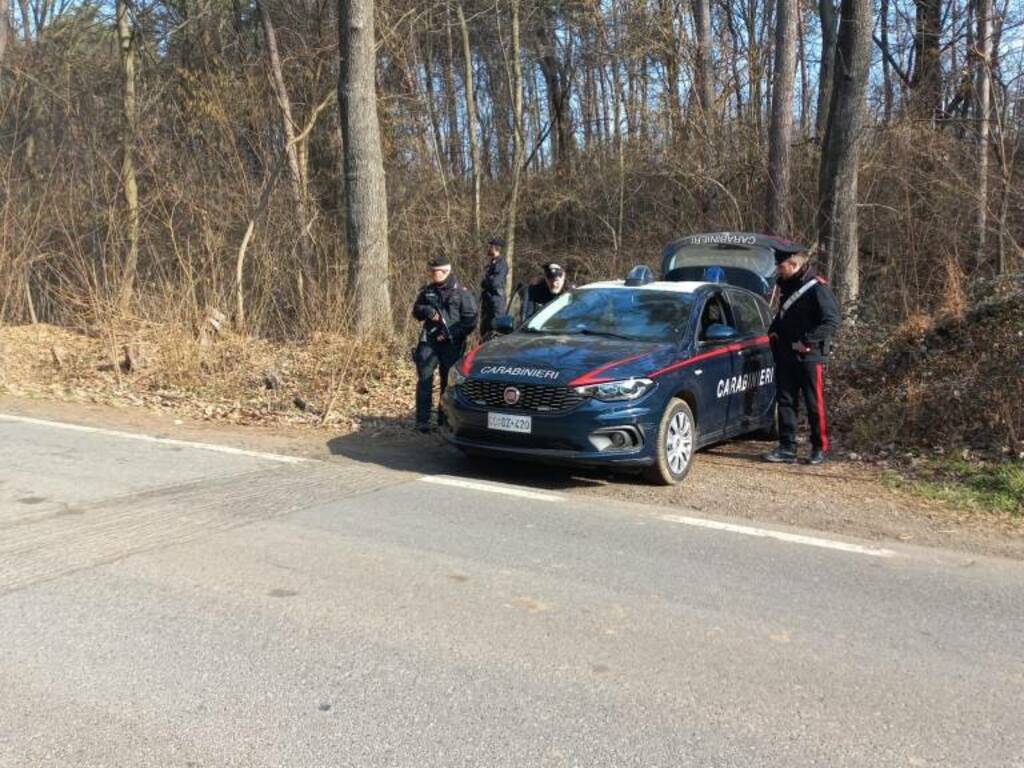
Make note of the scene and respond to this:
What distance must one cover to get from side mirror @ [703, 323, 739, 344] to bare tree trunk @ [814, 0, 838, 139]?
13.0 m

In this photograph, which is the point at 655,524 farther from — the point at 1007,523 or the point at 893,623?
the point at 1007,523

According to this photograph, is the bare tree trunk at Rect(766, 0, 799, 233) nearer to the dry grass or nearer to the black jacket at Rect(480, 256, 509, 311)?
the black jacket at Rect(480, 256, 509, 311)

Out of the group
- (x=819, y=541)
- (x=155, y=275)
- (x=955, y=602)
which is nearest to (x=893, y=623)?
(x=955, y=602)

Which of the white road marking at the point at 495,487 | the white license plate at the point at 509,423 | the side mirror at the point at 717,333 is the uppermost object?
the side mirror at the point at 717,333

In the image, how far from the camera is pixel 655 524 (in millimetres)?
6176

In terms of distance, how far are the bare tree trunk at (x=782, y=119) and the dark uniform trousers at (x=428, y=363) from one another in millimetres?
8628

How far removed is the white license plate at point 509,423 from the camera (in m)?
7.07

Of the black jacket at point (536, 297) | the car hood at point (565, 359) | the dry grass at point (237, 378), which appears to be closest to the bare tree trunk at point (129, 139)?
the dry grass at point (237, 378)

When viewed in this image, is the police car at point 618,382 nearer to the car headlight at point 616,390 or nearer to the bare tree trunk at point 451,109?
the car headlight at point 616,390

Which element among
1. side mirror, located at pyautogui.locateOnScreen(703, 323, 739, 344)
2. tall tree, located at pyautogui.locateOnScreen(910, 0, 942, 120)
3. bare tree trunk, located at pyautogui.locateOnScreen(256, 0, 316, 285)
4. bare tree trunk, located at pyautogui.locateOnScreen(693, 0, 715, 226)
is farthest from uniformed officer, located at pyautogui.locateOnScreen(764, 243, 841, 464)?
bare tree trunk, located at pyautogui.locateOnScreen(693, 0, 715, 226)

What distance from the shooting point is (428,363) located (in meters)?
9.61

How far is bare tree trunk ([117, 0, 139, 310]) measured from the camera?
17.1 meters

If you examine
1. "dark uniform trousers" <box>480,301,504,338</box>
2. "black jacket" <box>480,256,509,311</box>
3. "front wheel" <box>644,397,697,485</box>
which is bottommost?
"front wheel" <box>644,397,697,485</box>

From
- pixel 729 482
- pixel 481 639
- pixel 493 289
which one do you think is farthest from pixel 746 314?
pixel 481 639
